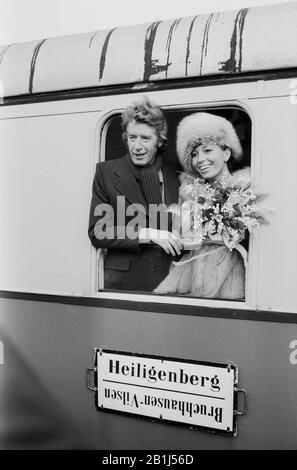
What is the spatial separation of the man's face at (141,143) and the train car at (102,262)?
59 mm

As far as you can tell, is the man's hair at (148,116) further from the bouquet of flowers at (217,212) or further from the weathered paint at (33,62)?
the weathered paint at (33,62)

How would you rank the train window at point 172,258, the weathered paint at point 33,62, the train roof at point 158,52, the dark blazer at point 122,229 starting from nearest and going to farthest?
the train roof at point 158,52 < the train window at point 172,258 < the dark blazer at point 122,229 < the weathered paint at point 33,62

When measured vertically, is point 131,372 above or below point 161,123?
below

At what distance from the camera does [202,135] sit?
196cm

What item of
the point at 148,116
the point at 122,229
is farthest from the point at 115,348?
the point at 148,116

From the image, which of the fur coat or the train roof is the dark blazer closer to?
the fur coat

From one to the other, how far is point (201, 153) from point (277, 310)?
694 mm

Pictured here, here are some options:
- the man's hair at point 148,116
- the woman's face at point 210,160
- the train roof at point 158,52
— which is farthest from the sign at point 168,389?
the train roof at point 158,52

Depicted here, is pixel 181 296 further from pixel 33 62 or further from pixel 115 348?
pixel 33 62

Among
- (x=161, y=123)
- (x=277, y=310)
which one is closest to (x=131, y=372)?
(x=277, y=310)

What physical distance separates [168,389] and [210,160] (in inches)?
37.8

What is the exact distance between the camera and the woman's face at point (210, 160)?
76.6 inches
